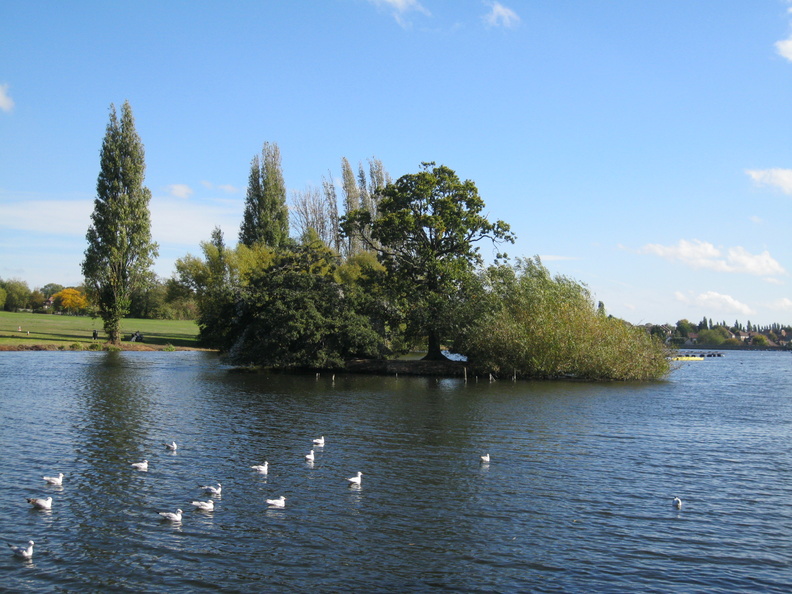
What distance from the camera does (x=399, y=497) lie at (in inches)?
793

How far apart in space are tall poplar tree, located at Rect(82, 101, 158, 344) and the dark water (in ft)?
157

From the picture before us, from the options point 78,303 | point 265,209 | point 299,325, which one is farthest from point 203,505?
point 78,303

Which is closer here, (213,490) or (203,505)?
(203,505)

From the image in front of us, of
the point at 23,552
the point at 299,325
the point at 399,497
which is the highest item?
the point at 299,325

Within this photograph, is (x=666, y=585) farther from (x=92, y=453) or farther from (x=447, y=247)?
(x=447, y=247)

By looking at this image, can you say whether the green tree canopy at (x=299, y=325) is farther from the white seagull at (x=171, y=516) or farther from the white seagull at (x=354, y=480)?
the white seagull at (x=171, y=516)

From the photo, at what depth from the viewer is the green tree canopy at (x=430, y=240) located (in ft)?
200

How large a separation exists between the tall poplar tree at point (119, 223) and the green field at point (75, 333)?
27.6 ft

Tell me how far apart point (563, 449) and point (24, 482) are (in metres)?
19.5

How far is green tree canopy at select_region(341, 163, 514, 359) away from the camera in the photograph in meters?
60.9

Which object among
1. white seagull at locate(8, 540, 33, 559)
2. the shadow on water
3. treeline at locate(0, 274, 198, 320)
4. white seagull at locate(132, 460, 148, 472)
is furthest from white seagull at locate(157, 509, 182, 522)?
treeline at locate(0, 274, 198, 320)

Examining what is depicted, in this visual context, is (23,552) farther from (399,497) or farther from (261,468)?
(399,497)

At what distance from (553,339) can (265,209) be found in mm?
63637

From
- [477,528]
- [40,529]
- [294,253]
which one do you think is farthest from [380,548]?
[294,253]
